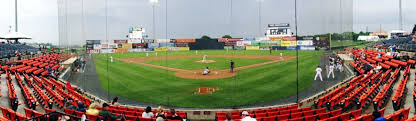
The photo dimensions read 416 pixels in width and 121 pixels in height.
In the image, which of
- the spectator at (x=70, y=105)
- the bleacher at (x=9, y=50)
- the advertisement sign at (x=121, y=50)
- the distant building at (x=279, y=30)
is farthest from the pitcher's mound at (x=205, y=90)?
the advertisement sign at (x=121, y=50)

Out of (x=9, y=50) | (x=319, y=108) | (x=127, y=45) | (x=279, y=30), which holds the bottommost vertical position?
(x=319, y=108)

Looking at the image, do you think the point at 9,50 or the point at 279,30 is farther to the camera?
the point at 279,30

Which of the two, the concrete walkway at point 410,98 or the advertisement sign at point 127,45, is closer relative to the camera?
the concrete walkway at point 410,98

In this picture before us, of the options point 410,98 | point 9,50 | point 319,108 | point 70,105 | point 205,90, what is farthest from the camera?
point 9,50

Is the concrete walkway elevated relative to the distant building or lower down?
lower down

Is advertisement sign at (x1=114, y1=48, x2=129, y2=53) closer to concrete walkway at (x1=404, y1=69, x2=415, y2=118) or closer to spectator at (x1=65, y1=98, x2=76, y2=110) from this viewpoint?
spectator at (x1=65, y1=98, x2=76, y2=110)

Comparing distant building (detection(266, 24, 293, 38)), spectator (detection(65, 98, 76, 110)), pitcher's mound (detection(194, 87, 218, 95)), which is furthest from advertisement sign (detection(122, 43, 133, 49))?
spectator (detection(65, 98, 76, 110))

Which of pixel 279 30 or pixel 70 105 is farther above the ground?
pixel 279 30

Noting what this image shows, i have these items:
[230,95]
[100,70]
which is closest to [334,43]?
[230,95]

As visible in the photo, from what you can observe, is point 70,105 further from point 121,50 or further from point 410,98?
point 121,50

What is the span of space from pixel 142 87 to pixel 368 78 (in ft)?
44.6

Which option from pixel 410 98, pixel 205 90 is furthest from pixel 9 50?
pixel 410 98

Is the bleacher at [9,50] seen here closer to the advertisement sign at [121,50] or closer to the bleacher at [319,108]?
the bleacher at [319,108]

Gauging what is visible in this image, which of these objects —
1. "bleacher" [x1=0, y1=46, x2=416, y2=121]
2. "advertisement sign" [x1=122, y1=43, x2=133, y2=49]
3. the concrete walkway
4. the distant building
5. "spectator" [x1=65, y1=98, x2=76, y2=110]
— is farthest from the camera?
"advertisement sign" [x1=122, y1=43, x2=133, y2=49]
